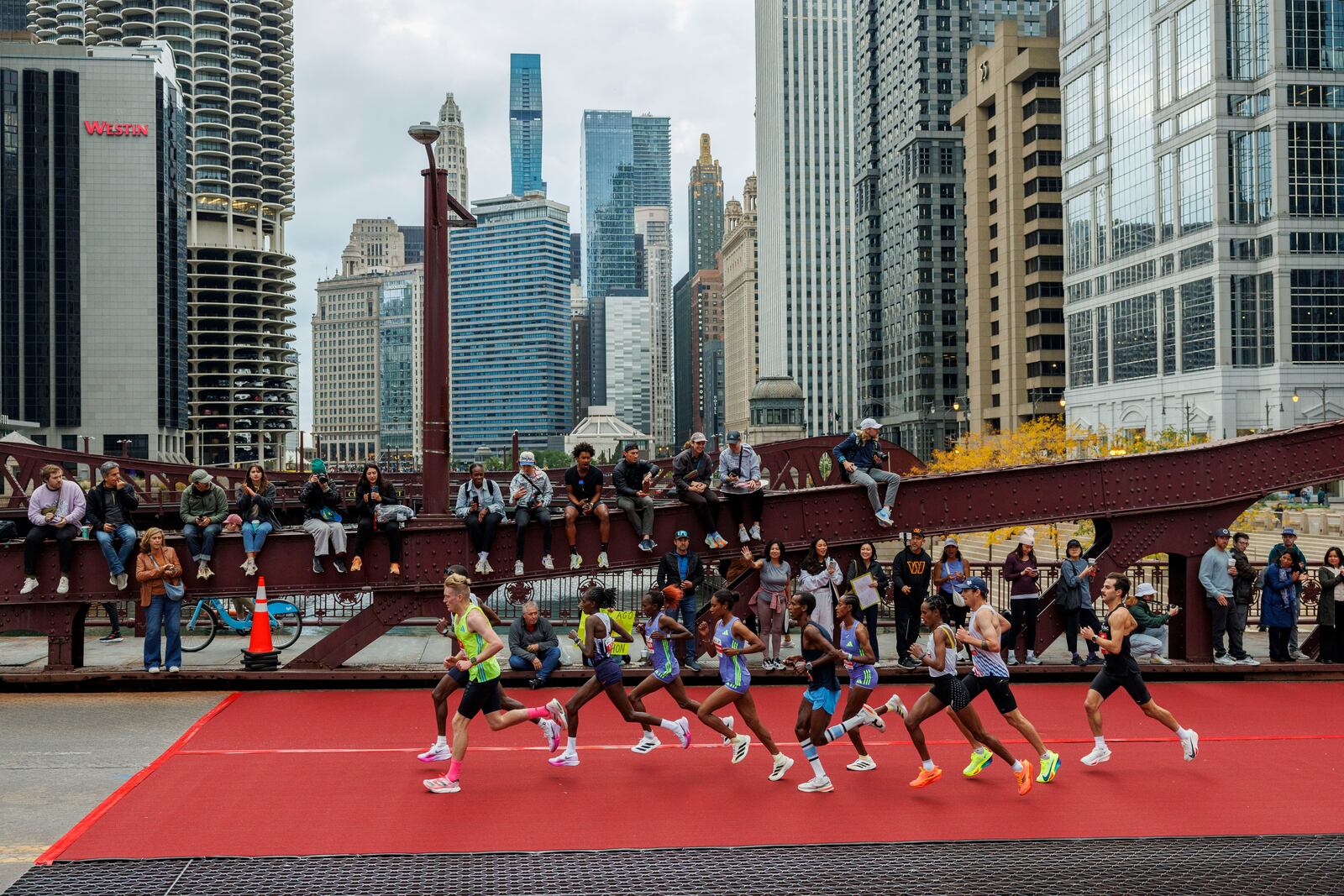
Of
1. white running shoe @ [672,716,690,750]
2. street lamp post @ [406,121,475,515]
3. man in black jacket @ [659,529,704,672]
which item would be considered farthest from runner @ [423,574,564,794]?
street lamp post @ [406,121,475,515]

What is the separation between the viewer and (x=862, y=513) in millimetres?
16172

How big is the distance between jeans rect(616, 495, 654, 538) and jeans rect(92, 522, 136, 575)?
20.6ft

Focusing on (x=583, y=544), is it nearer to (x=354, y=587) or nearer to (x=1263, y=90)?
(x=354, y=587)

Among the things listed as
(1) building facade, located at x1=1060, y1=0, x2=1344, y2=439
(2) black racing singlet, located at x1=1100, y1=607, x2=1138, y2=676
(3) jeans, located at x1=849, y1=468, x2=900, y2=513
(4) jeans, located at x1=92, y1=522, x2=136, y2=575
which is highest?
(1) building facade, located at x1=1060, y1=0, x2=1344, y2=439

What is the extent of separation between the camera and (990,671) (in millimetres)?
10445

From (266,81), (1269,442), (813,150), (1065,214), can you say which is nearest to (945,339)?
(1065,214)

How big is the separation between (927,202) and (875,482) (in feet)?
404

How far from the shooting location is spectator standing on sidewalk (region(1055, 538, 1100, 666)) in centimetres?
1541

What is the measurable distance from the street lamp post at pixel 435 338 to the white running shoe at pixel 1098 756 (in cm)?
908

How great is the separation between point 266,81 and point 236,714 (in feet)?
590

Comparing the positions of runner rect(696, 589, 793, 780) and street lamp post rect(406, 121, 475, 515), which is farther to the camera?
street lamp post rect(406, 121, 475, 515)

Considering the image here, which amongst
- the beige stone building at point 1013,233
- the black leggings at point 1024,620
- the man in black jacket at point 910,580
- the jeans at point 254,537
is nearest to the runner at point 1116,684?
the man in black jacket at point 910,580

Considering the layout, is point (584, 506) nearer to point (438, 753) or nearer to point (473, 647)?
point (438, 753)

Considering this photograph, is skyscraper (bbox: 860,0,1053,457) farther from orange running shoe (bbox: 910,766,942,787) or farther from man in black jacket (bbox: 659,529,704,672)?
orange running shoe (bbox: 910,766,942,787)
